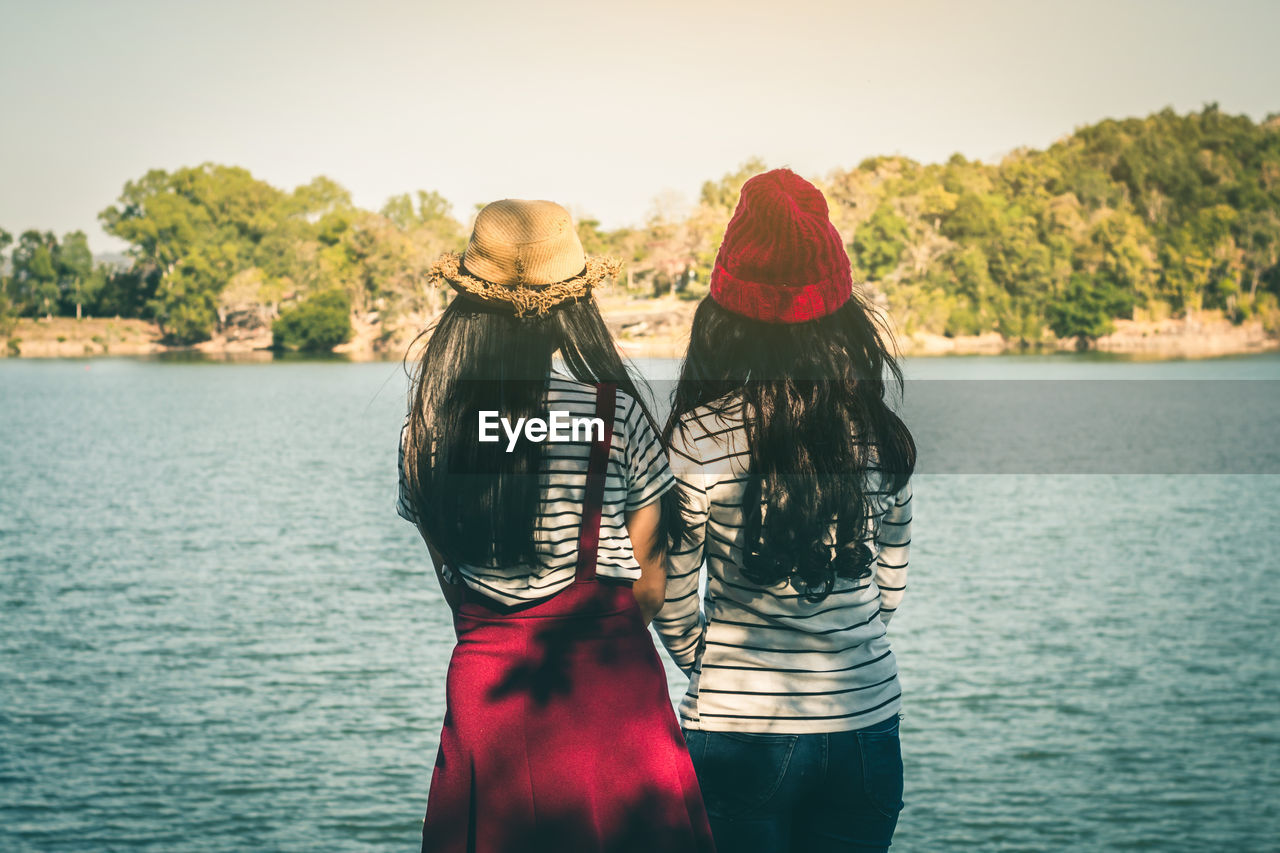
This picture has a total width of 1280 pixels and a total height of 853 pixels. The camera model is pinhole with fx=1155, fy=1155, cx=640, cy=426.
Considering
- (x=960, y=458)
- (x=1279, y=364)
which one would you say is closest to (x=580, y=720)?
(x=960, y=458)

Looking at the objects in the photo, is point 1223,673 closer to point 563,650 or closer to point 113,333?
point 563,650

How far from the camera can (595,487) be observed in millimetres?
1761

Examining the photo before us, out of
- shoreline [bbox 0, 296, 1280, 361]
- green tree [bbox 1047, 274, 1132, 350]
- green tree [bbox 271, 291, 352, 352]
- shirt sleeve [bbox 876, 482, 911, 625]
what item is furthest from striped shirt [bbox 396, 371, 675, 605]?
green tree [bbox 271, 291, 352, 352]

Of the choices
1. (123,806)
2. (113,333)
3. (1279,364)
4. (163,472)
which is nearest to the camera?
(123,806)

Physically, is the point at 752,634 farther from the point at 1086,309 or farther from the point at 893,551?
the point at 1086,309

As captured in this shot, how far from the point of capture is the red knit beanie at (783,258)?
1817mm

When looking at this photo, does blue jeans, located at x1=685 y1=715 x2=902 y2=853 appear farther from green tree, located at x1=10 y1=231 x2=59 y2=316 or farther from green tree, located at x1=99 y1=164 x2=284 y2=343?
green tree, located at x1=10 y1=231 x2=59 y2=316

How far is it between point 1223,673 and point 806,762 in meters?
13.1

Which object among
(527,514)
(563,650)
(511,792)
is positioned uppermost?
(527,514)

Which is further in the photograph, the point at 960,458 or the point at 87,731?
the point at 960,458

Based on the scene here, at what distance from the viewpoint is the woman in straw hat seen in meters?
1.77

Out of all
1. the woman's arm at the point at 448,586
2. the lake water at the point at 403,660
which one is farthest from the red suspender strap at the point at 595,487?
the lake water at the point at 403,660

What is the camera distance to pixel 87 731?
1133 cm

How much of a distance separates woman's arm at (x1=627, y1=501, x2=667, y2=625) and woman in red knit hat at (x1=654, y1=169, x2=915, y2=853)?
0.03m
